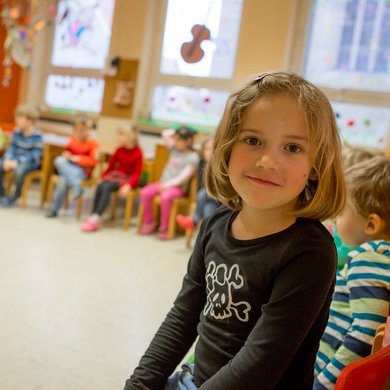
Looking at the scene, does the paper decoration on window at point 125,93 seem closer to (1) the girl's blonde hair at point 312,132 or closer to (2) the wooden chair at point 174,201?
(2) the wooden chair at point 174,201

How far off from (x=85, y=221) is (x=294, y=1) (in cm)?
265

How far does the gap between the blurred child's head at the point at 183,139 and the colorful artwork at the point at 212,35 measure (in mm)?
600

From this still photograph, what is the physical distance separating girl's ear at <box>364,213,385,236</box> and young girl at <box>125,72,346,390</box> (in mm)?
409

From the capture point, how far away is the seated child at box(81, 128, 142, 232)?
13.8 feet

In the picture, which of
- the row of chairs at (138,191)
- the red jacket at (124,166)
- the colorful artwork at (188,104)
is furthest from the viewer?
the colorful artwork at (188,104)

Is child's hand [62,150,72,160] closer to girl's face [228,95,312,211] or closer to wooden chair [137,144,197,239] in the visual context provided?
wooden chair [137,144,197,239]

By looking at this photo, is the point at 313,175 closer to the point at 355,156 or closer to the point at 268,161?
the point at 268,161

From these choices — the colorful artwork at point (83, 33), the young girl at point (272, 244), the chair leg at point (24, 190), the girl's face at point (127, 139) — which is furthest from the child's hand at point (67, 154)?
the young girl at point (272, 244)

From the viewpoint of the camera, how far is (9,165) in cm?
457

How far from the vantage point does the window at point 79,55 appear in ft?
18.5

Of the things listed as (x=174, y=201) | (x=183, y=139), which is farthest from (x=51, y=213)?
(x=183, y=139)

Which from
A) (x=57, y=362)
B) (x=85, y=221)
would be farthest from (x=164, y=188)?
(x=57, y=362)

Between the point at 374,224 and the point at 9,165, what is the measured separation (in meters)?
3.92

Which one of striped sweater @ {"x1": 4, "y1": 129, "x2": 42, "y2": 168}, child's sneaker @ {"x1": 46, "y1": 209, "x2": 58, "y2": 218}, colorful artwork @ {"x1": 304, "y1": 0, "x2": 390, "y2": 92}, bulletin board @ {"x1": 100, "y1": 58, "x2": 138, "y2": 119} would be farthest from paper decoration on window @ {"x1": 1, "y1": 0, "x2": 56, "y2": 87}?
colorful artwork @ {"x1": 304, "y1": 0, "x2": 390, "y2": 92}
